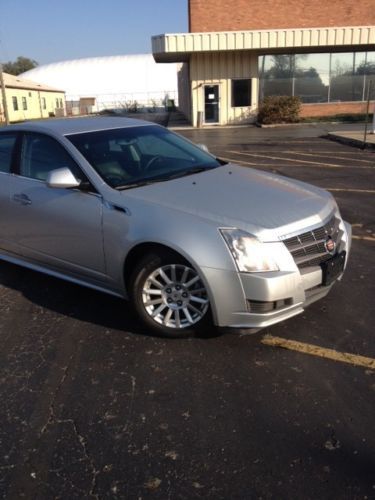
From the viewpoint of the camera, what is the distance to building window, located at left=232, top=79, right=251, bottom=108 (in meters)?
27.5

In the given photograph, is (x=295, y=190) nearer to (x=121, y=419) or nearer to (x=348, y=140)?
(x=121, y=419)

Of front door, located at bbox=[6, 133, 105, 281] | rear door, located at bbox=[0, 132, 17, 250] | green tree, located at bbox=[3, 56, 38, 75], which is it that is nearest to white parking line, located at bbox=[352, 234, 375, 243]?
front door, located at bbox=[6, 133, 105, 281]

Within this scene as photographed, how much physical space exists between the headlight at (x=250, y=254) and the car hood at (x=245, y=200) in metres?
0.06

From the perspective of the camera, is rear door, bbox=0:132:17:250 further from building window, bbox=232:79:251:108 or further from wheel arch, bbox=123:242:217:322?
building window, bbox=232:79:251:108

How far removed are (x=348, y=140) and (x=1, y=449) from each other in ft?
52.7

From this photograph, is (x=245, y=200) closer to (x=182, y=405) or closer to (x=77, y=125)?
(x=182, y=405)

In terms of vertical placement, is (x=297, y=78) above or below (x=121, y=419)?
above

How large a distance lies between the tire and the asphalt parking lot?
0.51 feet

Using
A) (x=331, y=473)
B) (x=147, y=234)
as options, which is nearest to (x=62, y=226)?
(x=147, y=234)

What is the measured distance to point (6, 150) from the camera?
487 centimetres

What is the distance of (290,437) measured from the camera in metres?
2.65

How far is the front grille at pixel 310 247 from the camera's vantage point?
132 inches

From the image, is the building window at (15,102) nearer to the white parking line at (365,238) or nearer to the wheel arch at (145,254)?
the white parking line at (365,238)

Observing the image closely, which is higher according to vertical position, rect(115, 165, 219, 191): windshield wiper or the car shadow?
rect(115, 165, 219, 191): windshield wiper
